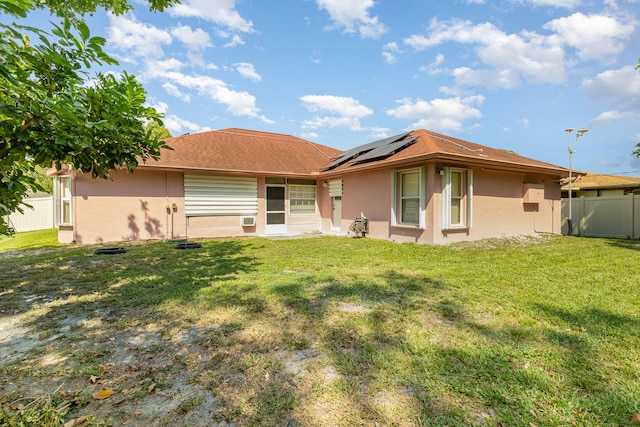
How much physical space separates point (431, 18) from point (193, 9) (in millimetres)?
7493

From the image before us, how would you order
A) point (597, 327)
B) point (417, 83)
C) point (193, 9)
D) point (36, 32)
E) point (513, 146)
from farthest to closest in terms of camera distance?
point (513, 146) < point (417, 83) < point (193, 9) < point (597, 327) < point (36, 32)

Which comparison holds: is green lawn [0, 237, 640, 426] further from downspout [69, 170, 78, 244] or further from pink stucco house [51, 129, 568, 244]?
downspout [69, 170, 78, 244]

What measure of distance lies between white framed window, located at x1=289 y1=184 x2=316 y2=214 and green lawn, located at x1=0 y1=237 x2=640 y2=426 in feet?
22.4

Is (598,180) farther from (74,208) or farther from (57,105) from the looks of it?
(74,208)

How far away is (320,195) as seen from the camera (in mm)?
12945

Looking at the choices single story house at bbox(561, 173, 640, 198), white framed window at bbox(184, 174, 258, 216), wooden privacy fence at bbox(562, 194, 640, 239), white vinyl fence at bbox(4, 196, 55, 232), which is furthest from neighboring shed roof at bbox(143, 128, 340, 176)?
single story house at bbox(561, 173, 640, 198)

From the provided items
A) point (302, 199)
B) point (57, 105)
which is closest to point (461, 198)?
point (302, 199)

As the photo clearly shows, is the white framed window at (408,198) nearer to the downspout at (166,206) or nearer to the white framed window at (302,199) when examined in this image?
the white framed window at (302,199)

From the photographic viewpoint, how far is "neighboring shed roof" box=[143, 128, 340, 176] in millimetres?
10586

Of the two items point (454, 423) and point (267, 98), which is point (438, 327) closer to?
point (454, 423)

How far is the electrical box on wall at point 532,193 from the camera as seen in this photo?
33.1 feet

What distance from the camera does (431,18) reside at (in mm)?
9867

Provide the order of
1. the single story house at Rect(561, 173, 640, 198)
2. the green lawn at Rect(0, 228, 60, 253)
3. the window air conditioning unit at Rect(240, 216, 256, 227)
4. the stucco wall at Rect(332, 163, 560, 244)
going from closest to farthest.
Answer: the stucco wall at Rect(332, 163, 560, 244) < the green lawn at Rect(0, 228, 60, 253) < the window air conditioning unit at Rect(240, 216, 256, 227) < the single story house at Rect(561, 173, 640, 198)

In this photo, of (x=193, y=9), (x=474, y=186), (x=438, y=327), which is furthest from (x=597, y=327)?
(x=193, y=9)
